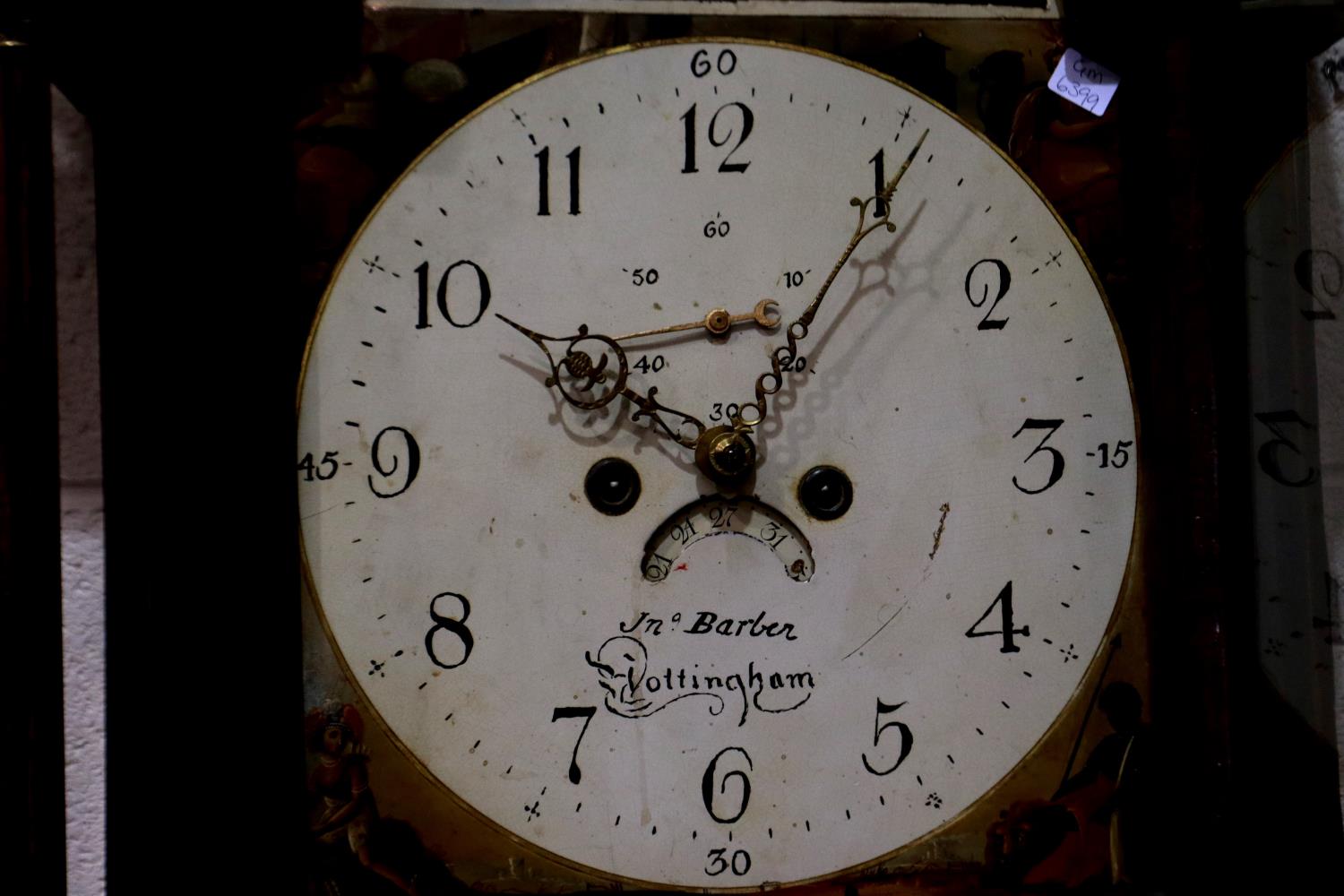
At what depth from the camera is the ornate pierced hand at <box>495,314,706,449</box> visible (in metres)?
0.83

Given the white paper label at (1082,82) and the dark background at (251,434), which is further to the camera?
the white paper label at (1082,82)

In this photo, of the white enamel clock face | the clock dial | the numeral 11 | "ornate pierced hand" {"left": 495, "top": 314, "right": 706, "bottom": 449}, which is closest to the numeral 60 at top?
the white enamel clock face

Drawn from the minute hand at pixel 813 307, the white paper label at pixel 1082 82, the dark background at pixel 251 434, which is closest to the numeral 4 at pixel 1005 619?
the dark background at pixel 251 434

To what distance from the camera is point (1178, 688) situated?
0.86 metres

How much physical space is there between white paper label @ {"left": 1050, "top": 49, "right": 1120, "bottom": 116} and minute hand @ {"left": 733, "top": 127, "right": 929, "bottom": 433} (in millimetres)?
148

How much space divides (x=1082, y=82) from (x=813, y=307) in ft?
1.03

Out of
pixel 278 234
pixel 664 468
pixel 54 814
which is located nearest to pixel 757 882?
pixel 664 468

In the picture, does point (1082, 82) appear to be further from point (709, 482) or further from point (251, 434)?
point (251, 434)

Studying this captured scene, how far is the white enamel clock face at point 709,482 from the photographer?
0.83 metres

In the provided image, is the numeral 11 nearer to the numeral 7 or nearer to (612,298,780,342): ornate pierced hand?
(612,298,780,342): ornate pierced hand

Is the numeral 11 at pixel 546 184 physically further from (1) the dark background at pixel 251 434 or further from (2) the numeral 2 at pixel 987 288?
(2) the numeral 2 at pixel 987 288

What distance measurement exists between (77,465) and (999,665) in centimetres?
80

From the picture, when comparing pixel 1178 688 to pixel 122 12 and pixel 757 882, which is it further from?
pixel 122 12

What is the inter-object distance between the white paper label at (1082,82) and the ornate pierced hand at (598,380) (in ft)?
1.42
